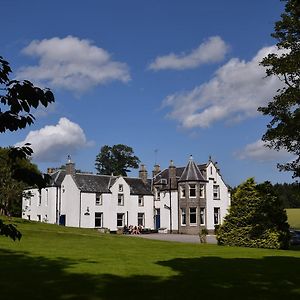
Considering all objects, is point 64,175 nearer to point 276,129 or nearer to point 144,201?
point 144,201

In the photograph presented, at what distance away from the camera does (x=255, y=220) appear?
36938 mm

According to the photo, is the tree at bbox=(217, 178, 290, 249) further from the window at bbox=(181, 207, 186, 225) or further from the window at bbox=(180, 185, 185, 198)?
the window at bbox=(180, 185, 185, 198)

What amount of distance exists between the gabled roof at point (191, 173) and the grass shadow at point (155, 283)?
152 ft

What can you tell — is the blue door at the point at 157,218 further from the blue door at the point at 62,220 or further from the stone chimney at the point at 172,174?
the blue door at the point at 62,220

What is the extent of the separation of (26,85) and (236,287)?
10.5 metres

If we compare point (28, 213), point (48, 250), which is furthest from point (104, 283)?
point (28, 213)

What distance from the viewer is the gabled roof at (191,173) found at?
6638cm

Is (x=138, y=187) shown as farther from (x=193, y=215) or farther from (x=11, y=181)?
(x=11, y=181)

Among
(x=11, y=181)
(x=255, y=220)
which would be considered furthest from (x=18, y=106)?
(x=11, y=181)

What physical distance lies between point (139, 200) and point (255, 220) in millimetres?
35057

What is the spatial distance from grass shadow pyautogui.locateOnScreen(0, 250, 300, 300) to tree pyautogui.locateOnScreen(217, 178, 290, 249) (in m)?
16.4

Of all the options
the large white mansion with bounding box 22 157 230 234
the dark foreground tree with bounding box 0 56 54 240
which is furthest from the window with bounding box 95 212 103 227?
the dark foreground tree with bounding box 0 56 54 240

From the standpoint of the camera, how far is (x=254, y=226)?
36.4m

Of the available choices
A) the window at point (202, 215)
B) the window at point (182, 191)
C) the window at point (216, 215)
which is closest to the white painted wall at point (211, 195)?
the window at point (216, 215)
